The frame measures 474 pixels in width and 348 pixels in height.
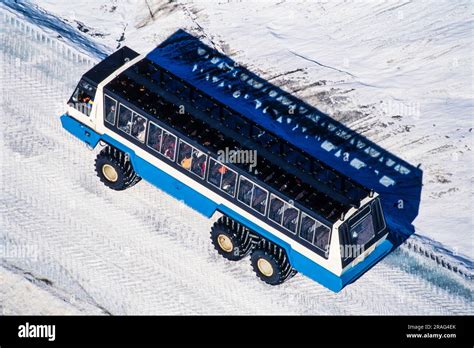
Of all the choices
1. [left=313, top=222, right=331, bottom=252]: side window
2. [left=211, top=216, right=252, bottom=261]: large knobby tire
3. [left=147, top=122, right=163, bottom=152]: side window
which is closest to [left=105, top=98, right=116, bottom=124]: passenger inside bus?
[left=147, top=122, right=163, bottom=152]: side window

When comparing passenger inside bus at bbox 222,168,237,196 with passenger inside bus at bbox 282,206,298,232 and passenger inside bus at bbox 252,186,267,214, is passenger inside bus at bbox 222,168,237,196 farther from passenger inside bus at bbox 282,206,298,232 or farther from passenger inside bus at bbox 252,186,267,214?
passenger inside bus at bbox 282,206,298,232

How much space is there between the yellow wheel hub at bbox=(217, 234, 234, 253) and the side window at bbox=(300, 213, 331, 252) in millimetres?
2028

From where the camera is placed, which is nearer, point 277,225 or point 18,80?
point 277,225

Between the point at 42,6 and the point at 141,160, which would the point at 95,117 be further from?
the point at 42,6

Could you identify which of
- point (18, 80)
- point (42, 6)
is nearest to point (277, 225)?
point (18, 80)

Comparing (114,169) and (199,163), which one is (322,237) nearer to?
(199,163)

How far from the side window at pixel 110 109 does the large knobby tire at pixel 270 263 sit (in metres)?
4.46

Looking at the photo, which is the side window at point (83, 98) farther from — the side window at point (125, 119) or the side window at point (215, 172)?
the side window at point (215, 172)

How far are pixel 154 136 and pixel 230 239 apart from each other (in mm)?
2855

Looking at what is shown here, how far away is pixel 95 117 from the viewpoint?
84.3ft

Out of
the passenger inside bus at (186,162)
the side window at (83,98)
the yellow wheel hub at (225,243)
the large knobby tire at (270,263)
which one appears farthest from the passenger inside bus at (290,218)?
the side window at (83,98)

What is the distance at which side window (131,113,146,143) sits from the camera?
25.0 m

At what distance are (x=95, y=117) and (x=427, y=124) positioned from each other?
845 cm

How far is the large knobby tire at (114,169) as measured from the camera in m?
25.6
